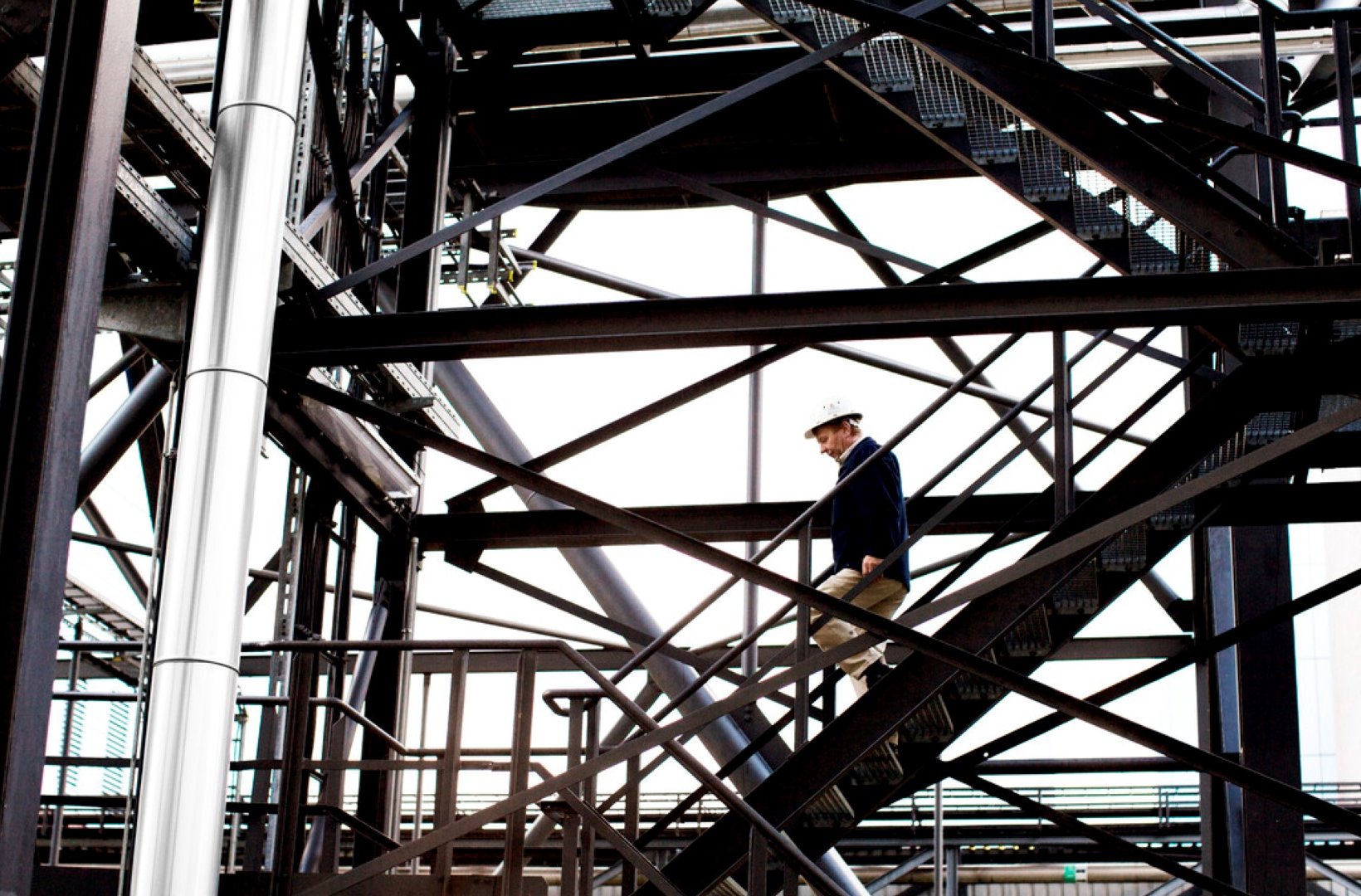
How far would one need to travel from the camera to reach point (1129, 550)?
11477 mm

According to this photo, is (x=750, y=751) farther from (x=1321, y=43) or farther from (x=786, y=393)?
(x=786, y=393)

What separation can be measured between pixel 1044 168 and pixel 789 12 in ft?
6.54

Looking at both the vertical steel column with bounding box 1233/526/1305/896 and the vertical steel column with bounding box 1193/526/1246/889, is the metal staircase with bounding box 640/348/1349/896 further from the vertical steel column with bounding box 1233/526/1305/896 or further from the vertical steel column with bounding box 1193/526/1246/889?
the vertical steel column with bounding box 1193/526/1246/889

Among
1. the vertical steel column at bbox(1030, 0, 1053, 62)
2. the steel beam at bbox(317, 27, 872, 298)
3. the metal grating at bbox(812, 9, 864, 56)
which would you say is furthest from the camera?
the metal grating at bbox(812, 9, 864, 56)

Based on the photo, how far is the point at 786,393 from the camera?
74.0ft

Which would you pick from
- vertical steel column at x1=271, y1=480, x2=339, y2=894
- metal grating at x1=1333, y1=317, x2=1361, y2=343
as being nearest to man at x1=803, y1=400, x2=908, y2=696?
metal grating at x1=1333, y1=317, x2=1361, y2=343

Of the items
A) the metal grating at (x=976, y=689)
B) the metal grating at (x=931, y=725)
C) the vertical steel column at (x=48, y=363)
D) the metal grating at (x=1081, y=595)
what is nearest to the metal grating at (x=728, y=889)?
the metal grating at (x=931, y=725)

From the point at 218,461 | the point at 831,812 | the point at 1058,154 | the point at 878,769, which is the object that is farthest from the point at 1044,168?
the point at 218,461

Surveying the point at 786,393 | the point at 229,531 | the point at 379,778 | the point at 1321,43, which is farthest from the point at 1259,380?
the point at 786,393

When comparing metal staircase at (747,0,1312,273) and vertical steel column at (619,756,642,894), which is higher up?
metal staircase at (747,0,1312,273)

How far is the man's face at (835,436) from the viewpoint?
1338 cm

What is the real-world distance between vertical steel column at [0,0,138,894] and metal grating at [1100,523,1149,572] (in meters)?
6.31

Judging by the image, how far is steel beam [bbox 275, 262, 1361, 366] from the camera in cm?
964

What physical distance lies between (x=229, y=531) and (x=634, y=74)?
797 cm
